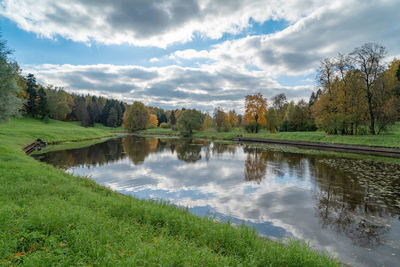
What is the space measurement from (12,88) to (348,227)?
25876 mm

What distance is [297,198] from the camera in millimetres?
10250

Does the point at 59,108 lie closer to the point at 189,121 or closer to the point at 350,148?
the point at 189,121

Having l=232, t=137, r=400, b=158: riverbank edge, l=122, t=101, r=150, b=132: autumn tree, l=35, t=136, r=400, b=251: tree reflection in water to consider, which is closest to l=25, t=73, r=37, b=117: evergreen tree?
l=122, t=101, r=150, b=132: autumn tree

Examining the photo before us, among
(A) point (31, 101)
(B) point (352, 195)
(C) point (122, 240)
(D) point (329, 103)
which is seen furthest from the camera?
(A) point (31, 101)

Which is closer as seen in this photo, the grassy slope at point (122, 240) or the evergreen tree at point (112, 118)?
the grassy slope at point (122, 240)

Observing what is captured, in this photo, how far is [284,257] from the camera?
4.46 m

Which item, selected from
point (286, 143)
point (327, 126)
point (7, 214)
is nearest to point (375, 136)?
point (327, 126)

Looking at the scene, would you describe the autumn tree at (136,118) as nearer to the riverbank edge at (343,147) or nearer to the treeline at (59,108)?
the treeline at (59,108)

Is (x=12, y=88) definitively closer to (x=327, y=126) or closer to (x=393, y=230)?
(x=393, y=230)

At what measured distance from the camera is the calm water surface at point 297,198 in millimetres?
6379

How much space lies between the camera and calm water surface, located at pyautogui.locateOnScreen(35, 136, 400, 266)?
20.9 feet

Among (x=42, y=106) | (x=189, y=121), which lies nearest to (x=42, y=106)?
(x=42, y=106)

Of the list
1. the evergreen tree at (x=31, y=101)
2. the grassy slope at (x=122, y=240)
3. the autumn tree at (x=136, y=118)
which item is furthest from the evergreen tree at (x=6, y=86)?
the autumn tree at (x=136, y=118)

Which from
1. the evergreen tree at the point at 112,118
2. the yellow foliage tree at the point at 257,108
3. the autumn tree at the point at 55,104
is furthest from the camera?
the evergreen tree at the point at 112,118
